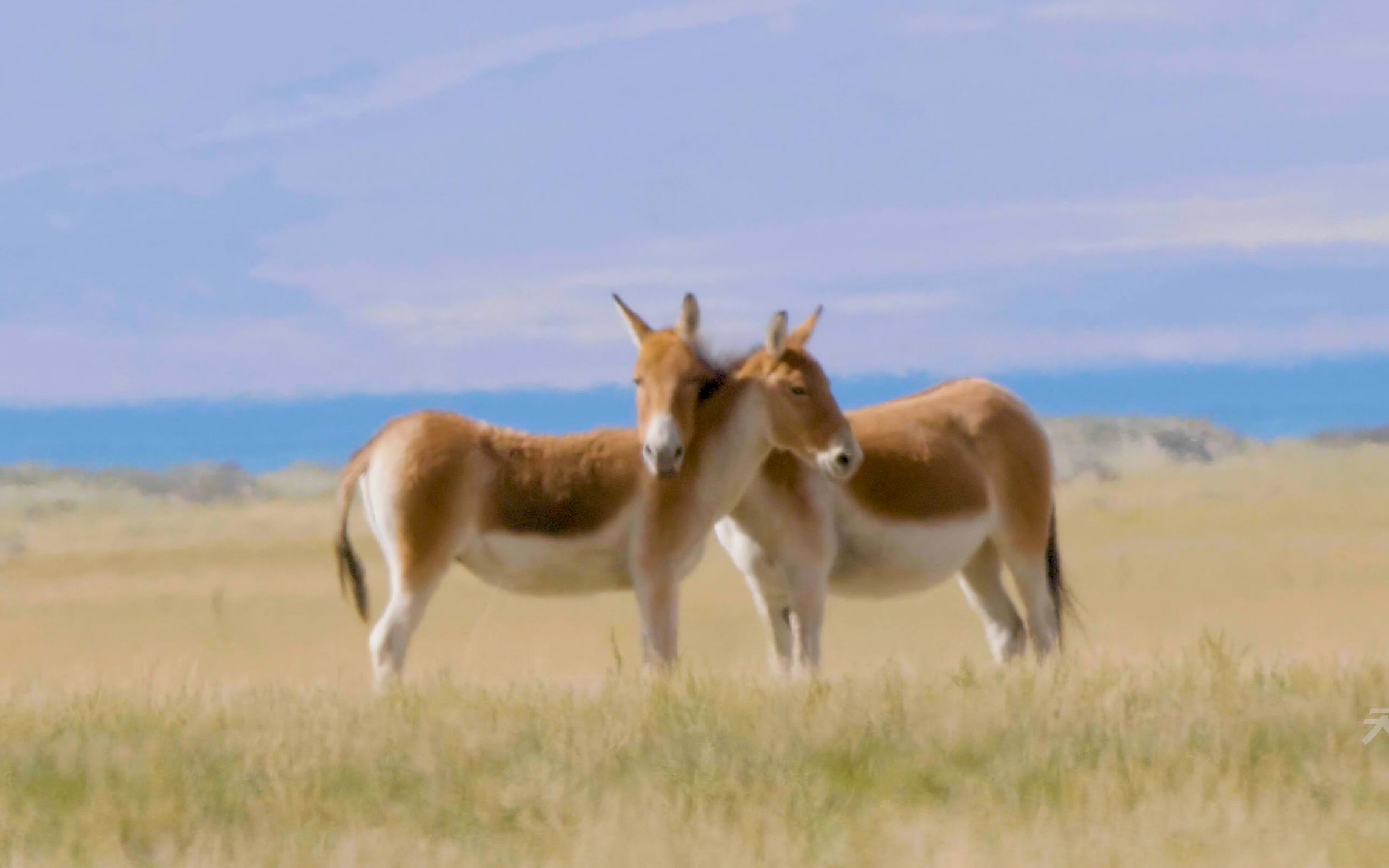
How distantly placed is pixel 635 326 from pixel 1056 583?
10.6ft

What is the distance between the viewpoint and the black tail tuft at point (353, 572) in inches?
364

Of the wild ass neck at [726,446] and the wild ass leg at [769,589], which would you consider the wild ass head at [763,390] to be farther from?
the wild ass leg at [769,589]

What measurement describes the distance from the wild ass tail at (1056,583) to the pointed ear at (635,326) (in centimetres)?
307

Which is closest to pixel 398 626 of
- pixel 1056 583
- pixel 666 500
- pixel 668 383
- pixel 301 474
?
pixel 666 500

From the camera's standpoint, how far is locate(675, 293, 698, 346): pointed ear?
824 cm

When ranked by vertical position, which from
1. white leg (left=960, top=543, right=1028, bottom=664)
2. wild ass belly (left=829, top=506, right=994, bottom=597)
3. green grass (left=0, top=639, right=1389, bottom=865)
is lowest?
green grass (left=0, top=639, right=1389, bottom=865)

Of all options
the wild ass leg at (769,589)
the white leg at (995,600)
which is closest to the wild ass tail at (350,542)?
the wild ass leg at (769,589)

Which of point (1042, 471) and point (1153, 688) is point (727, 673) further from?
point (1042, 471)

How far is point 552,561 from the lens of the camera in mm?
8547

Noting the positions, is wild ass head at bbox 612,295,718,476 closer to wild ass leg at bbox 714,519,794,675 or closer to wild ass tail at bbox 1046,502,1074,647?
wild ass leg at bbox 714,519,794,675

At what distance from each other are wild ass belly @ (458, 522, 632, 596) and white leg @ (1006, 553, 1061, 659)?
2.46m

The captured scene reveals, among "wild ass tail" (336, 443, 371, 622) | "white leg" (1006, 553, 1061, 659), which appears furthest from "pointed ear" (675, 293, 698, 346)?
"white leg" (1006, 553, 1061, 659)

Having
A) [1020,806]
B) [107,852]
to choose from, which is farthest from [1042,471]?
[107,852]

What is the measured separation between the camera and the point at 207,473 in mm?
39250
